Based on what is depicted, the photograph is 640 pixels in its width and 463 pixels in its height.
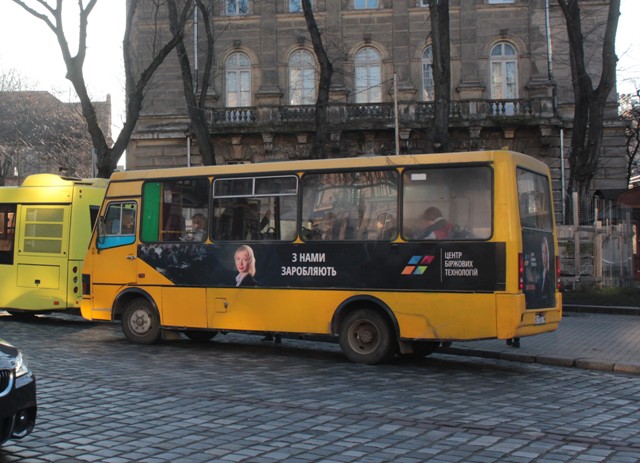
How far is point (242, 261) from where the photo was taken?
41.2 ft

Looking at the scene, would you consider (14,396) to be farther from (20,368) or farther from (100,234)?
(100,234)

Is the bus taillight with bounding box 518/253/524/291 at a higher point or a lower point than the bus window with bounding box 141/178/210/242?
lower

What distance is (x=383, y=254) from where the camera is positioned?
11352 millimetres

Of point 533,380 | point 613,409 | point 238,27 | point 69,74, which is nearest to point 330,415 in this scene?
point 613,409

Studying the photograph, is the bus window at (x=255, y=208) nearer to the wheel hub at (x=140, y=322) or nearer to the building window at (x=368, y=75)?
the wheel hub at (x=140, y=322)

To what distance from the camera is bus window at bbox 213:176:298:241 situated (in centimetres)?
1216

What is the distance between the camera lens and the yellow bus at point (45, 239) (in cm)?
1747

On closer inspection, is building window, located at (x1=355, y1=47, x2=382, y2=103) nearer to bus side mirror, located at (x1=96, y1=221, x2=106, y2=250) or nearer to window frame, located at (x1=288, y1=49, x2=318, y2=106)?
window frame, located at (x1=288, y1=49, x2=318, y2=106)

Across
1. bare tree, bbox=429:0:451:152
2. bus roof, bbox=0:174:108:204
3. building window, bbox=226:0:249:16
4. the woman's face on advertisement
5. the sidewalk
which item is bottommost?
the sidewalk

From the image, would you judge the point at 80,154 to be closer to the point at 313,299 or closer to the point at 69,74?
the point at 69,74

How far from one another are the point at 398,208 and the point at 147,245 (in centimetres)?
482

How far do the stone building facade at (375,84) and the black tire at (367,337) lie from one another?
2274 cm

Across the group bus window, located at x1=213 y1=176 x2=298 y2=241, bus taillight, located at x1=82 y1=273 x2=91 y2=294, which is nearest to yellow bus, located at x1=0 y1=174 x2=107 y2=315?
bus taillight, located at x1=82 y1=273 x2=91 y2=294

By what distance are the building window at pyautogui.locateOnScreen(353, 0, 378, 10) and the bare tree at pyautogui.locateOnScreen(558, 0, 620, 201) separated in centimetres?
1335
